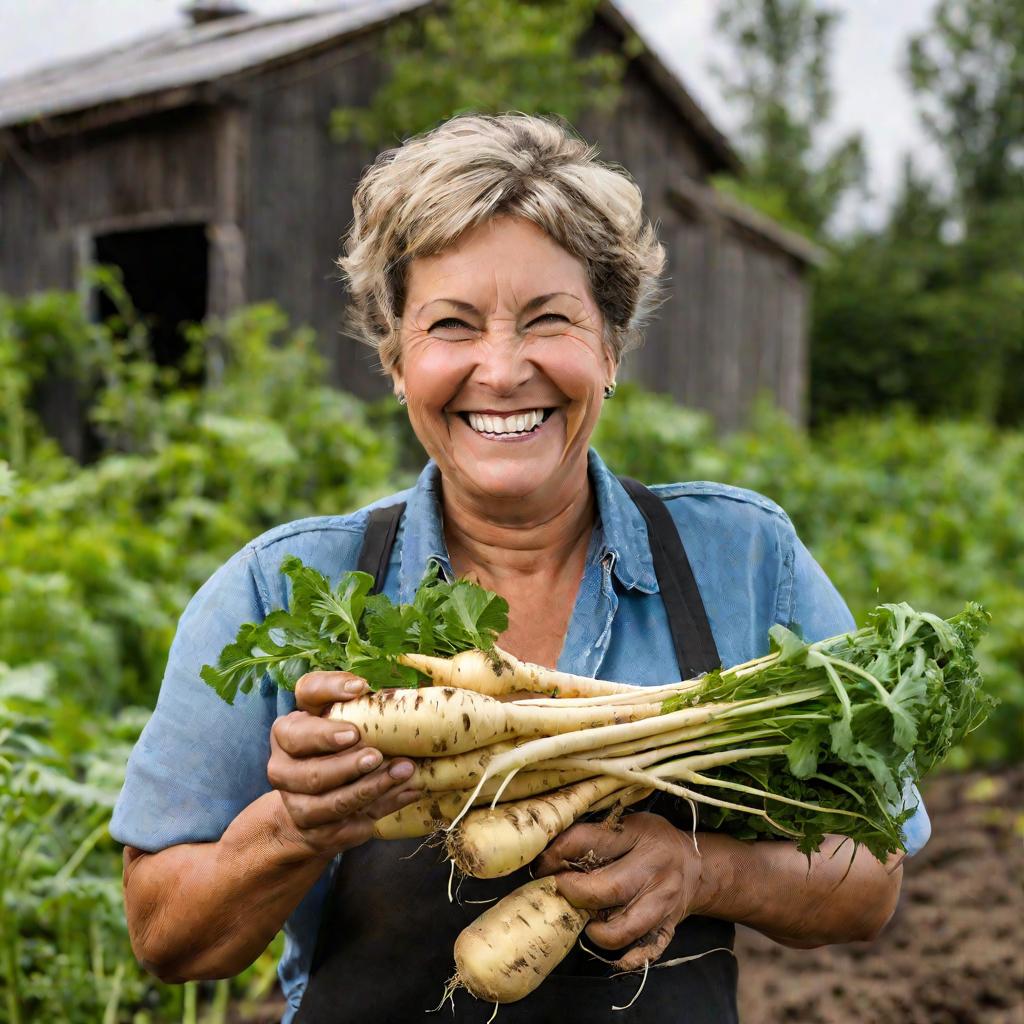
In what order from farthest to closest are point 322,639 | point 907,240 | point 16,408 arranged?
point 907,240 → point 16,408 → point 322,639

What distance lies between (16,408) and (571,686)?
610 centimetres

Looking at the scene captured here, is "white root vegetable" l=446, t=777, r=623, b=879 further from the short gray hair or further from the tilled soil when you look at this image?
the tilled soil

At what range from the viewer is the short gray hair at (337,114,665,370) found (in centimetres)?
206

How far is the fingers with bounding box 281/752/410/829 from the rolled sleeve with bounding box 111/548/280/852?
0.34m

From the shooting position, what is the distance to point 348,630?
1818 millimetres

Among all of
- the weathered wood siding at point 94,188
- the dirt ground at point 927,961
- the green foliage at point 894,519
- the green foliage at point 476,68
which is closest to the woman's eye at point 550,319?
the dirt ground at point 927,961

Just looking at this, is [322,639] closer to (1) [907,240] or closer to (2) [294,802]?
(2) [294,802]

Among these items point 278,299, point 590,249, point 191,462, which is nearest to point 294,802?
point 590,249

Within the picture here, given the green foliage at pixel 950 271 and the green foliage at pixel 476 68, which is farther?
the green foliage at pixel 950 271

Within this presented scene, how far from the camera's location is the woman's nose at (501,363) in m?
A: 2.06

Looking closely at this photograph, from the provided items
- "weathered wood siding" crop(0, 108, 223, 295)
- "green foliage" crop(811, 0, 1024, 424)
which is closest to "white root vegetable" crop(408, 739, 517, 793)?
"weathered wood siding" crop(0, 108, 223, 295)

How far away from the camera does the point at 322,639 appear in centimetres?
182

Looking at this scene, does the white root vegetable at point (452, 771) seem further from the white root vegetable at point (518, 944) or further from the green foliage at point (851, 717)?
the green foliage at point (851, 717)

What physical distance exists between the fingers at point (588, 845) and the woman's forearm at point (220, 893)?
35 cm
